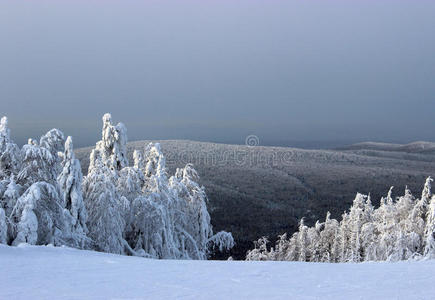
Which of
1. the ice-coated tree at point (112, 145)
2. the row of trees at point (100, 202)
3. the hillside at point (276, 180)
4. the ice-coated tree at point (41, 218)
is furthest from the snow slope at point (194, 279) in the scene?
the hillside at point (276, 180)

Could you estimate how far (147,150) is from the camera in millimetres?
21531

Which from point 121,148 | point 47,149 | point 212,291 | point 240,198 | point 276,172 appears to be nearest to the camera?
point 212,291

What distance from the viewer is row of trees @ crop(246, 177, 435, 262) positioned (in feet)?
82.8

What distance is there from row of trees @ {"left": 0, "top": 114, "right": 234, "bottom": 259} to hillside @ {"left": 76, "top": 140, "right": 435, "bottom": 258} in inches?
1668

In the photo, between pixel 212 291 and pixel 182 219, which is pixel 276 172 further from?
pixel 212 291

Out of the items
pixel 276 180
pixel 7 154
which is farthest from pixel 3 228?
pixel 276 180

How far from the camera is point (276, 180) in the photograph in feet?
460

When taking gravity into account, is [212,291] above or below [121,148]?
below

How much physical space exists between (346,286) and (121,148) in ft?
46.4

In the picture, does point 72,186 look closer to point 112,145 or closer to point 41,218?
point 41,218

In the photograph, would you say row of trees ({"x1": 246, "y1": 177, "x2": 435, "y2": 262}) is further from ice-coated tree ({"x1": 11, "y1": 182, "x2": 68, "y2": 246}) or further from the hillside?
the hillside

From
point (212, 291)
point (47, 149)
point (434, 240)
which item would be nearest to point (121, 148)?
point (47, 149)

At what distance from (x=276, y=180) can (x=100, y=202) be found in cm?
12658

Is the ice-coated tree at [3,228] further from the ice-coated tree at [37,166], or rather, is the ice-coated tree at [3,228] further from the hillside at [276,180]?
the hillside at [276,180]
